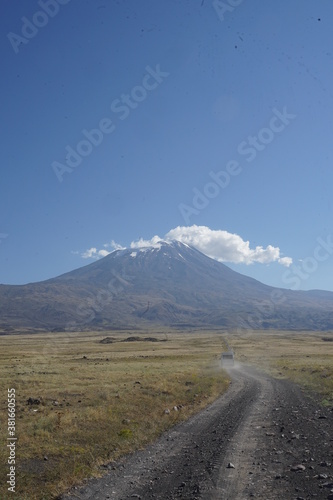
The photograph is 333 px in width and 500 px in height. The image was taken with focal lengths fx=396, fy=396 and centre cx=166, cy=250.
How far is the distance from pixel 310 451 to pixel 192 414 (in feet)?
28.6

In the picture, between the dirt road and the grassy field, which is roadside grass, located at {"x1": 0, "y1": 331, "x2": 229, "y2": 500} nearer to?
the grassy field

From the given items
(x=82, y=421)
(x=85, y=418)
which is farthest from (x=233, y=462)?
(x=85, y=418)

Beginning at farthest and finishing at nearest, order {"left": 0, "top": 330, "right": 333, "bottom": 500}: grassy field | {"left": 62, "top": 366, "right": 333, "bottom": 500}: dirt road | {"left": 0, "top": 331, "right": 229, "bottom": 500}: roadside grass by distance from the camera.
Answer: {"left": 0, "top": 330, "right": 333, "bottom": 500}: grassy field → {"left": 0, "top": 331, "right": 229, "bottom": 500}: roadside grass → {"left": 62, "top": 366, "right": 333, "bottom": 500}: dirt road

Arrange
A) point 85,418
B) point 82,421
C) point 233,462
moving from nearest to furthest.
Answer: point 233,462
point 82,421
point 85,418

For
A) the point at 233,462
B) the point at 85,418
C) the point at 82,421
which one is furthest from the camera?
the point at 85,418

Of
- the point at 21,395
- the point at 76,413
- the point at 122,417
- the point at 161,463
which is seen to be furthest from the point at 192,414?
the point at 21,395

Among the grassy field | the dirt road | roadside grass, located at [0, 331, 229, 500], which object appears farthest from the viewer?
the grassy field

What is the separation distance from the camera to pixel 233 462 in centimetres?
1225

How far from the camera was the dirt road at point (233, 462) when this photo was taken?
998cm

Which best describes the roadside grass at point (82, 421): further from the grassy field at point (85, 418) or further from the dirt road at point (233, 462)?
the dirt road at point (233, 462)

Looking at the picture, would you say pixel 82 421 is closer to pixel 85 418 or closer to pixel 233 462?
pixel 85 418

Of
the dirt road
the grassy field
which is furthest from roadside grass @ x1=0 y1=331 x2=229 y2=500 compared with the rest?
the dirt road

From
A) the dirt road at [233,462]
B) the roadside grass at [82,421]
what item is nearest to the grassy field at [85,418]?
the roadside grass at [82,421]

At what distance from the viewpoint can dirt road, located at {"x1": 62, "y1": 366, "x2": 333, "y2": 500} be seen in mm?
9977
